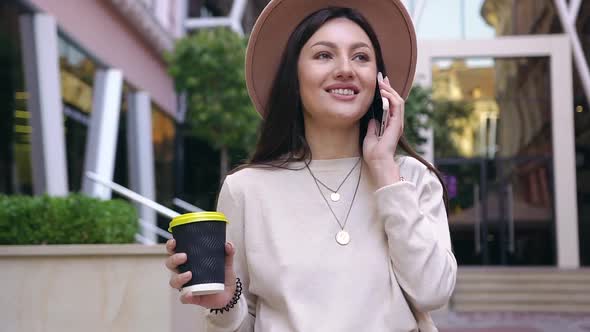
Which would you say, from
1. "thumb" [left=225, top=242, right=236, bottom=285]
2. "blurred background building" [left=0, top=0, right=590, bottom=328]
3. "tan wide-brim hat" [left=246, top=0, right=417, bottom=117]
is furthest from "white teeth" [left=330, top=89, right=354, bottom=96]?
"blurred background building" [left=0, top=0, right=590, bottom=328]

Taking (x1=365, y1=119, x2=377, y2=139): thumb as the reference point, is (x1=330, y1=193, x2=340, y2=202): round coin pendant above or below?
below

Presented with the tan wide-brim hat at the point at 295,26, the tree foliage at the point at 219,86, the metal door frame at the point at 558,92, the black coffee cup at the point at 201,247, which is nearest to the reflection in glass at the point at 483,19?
the metal door frame at the point at 558,92

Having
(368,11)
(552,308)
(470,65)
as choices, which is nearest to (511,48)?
(470,65)

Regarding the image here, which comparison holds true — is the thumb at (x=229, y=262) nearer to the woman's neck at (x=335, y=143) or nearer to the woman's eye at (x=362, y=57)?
the woman's neck at (x=335, y=143)

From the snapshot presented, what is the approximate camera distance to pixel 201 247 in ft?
5.32

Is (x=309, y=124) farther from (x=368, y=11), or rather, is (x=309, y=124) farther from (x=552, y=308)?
(x=552, y=308)

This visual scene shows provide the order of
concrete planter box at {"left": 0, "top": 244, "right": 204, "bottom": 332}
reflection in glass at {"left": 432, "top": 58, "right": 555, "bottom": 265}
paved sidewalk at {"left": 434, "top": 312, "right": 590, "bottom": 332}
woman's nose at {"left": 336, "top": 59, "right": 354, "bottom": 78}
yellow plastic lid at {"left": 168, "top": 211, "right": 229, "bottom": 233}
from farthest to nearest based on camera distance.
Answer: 1. reflection in glass at {"left": 432, "top": 58, "right": 555, "bottom": 265}
2. paved sidewalk at {"left": 434, "top": 312, "right": 590, "bottom": 332}
3. concrete planter box at {"left": 0, "top": 244, "right": 204, "bottom": 332}
4. woman's nose at {"left": 336, "top": 59, "right": 354, "bottom": 78}
5. yellow plastic lid at {"left": 168, "top": 211, "right": 229, "bottom": 233}

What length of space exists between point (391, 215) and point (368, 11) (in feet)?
1.92

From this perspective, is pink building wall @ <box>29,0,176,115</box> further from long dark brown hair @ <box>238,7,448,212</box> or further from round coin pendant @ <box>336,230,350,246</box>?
round coin pendant @ <box>336,230,350,246</box>

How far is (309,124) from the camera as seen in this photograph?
6.86 ft

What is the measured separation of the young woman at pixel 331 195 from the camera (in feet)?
5.89

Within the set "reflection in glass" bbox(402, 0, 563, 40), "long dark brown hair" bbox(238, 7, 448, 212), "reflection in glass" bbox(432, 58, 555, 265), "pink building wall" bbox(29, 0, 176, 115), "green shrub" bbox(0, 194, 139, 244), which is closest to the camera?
"long dark brown hair" bbox(238, 7, 448, 212)

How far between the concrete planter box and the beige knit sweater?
7.78 feet

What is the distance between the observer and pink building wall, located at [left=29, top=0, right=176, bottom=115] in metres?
12.2
